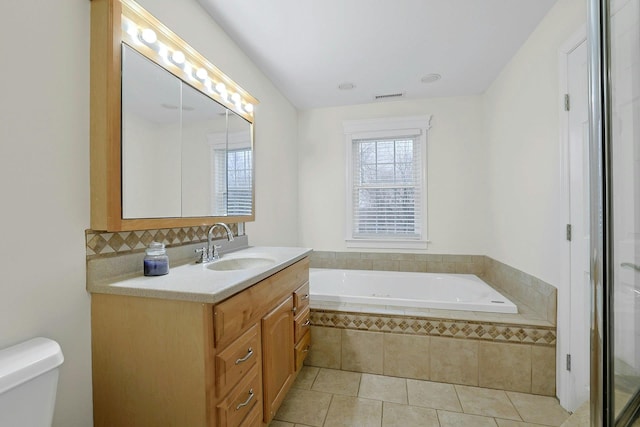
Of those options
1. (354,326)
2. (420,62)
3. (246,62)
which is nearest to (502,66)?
(420,62)

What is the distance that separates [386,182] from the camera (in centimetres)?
329

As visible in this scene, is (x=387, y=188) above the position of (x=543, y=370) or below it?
above

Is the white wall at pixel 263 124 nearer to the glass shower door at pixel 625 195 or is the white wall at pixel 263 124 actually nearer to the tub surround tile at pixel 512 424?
the glass shower door at pixel 625 195

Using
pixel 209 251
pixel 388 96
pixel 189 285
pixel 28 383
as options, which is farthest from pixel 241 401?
pixel 388 96

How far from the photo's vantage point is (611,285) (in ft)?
2.54

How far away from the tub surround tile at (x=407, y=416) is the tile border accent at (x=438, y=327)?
0.47 meters

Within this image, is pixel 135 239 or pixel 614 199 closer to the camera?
pixel 614 199

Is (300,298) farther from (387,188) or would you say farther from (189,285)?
(387,188)

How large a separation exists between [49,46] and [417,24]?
1970 millimetres

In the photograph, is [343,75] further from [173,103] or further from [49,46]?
[49,46]

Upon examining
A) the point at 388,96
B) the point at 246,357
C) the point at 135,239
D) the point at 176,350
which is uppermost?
the point at 388,96

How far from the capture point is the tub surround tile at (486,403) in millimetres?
1655

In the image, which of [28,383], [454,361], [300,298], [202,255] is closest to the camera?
[28,383]

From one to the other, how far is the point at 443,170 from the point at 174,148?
270 centimetres
